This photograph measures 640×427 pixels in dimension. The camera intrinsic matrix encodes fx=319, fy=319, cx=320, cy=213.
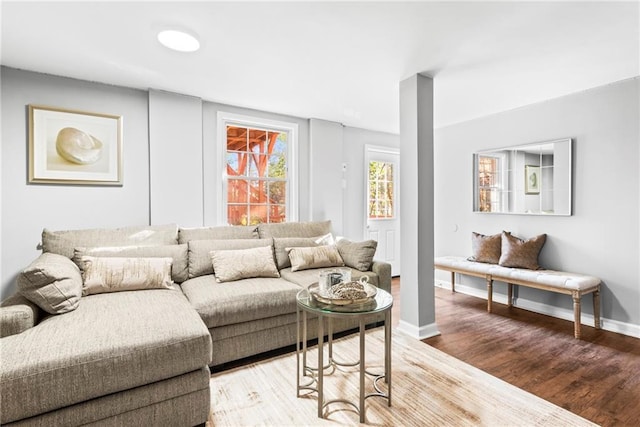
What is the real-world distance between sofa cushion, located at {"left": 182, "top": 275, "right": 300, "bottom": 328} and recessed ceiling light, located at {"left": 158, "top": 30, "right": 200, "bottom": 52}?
1765mm

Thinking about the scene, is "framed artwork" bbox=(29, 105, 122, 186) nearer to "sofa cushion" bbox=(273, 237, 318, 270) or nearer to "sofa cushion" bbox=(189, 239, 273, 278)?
"sofa cushion" bbox=(189, 239, 273, 278)

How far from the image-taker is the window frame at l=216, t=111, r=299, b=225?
358cm

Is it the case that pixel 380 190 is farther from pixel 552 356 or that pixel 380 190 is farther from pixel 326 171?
pixel 552 356

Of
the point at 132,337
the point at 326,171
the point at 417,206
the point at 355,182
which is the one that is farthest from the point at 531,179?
the point at 132,337

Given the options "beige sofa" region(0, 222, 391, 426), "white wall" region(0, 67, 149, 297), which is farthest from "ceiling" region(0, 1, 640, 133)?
"beige sofa" region(0, 222, 391, 426)

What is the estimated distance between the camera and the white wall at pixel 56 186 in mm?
2584

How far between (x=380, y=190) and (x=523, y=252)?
2162mm

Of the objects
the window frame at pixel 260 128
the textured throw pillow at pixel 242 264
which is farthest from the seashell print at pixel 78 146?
the textured throw pillow at pixel 242 264

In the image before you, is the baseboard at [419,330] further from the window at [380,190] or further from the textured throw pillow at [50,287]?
the textured throw pillow at [50,287]

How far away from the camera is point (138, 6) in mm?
1821

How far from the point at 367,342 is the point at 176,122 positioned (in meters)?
2.78

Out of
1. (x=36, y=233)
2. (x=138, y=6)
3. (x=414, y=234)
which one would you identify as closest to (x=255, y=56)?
(x=138, y=6)

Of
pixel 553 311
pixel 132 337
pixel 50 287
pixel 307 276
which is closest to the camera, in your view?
pixel 132 337

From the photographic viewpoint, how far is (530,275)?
318cm
